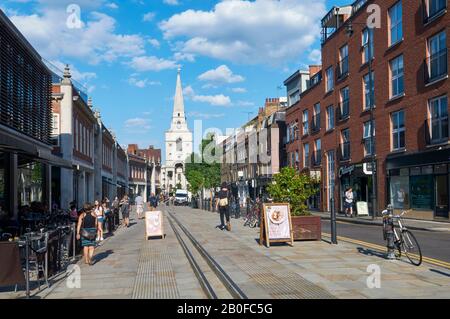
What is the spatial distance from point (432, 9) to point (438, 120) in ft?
18.2

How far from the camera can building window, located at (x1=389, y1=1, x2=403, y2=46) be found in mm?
27781

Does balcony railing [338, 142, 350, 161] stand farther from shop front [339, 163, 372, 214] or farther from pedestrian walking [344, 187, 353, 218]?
pedestrian walking [344, 187, 353, 218]

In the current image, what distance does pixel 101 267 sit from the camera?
11.6 meters

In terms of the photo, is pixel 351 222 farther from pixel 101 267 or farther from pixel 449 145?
pixel 101 267

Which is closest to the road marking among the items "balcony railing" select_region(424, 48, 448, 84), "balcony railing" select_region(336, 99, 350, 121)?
"balcony railing" select_region(424, 48, 448, 84)

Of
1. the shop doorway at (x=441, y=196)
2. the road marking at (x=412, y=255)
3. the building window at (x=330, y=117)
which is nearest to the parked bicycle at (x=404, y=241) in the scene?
the road marking at (x=412, y=255)

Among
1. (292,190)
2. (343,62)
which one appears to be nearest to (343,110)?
(343,62)

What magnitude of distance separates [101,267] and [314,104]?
33.4 metres

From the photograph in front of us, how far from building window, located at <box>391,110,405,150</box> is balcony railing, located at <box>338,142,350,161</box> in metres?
6.69

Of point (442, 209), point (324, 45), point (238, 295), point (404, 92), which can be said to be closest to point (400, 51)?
point (404, 92)

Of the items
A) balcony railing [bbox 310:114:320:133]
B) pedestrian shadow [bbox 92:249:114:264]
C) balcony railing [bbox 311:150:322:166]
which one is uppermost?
balcony railing [bbox 310:114:320:133]

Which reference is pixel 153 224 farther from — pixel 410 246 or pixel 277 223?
pixel 410 246

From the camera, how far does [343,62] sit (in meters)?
36.3

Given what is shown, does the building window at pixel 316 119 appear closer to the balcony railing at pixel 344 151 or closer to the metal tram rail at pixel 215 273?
the balcony railing at pixel 344 151
